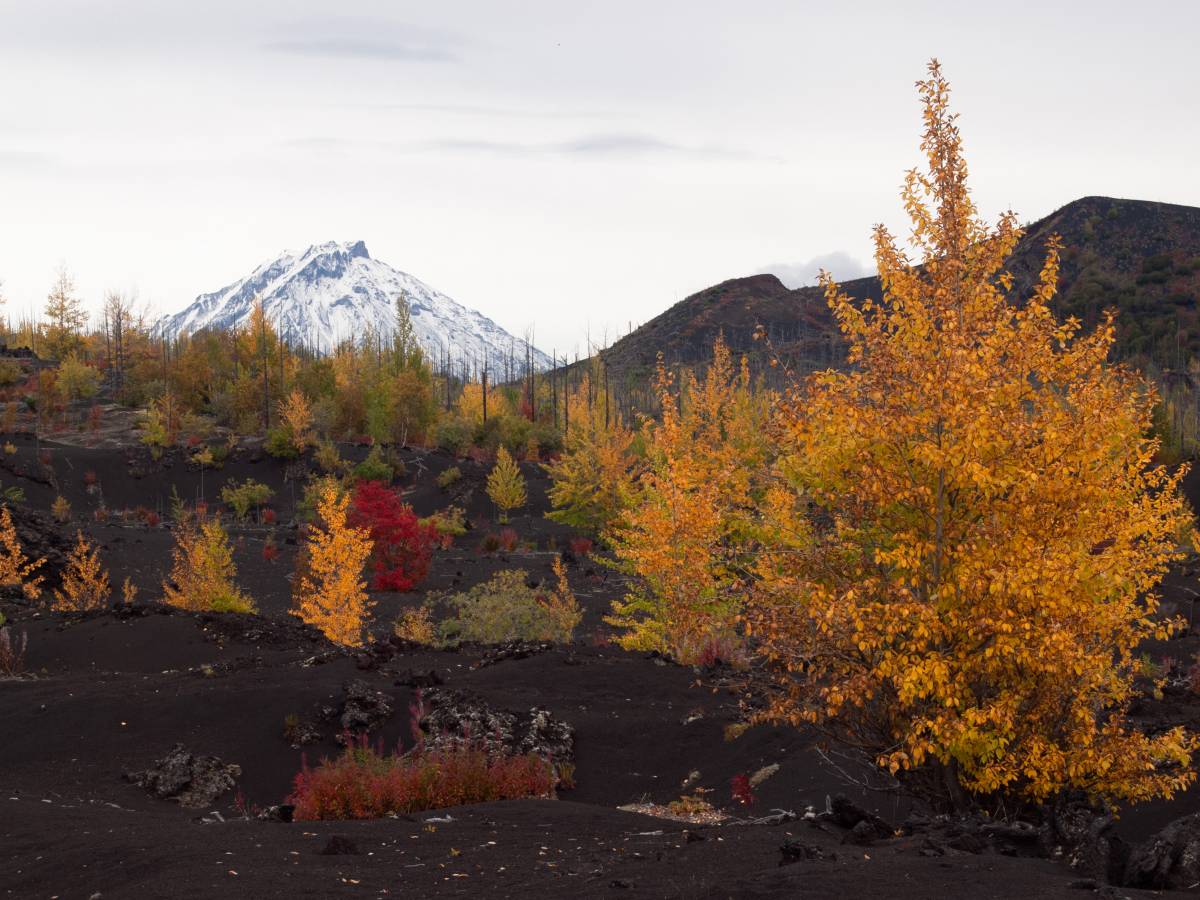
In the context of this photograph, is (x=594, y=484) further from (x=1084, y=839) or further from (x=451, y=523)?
(x=1084, y=839)

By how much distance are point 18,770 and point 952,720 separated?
35.1 feet

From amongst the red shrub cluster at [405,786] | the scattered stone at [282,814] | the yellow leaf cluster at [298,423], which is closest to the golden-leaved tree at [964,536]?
the red shrub cluster at [405,786]

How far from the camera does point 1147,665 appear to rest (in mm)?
14320

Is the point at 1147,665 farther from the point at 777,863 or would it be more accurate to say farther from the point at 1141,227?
the point at 1141,227

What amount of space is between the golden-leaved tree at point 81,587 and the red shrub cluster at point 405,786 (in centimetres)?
1590

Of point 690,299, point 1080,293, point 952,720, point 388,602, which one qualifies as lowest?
point 388,602

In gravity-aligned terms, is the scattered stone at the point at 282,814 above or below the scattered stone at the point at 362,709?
above

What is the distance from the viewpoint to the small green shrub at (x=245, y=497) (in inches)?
1734

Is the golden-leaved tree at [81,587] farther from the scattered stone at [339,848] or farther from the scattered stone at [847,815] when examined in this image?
the scattered stone at [847,815]

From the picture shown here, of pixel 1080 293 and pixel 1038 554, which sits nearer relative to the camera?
pixel 1038 554

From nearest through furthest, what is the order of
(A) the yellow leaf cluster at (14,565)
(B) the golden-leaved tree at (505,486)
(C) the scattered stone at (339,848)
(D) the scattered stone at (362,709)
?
(C) the scattered stone at (339,848), (D) the scattered stone at (362,709), (A) the yellow leaf cluster at (14,565), (B) the golden-leaved tree at (505,486)

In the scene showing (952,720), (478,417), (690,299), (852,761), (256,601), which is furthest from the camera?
(690,299)

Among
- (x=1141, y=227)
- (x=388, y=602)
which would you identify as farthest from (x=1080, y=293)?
(x=388, y=602)

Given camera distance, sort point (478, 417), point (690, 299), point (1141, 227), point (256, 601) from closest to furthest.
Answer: point (256, 601)
point (478, 417)
point (1141, 227)
point (690, 299)
